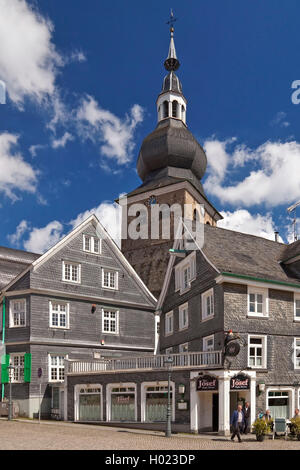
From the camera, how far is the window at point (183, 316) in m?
31.6

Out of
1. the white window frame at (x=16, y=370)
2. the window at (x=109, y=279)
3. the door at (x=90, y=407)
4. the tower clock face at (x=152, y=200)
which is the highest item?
the tower clock face at (x=152, y=200)

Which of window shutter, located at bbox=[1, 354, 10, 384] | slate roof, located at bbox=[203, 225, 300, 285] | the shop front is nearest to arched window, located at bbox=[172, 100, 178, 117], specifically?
slate roof, located at bbox=[203, 225, 300, 285]

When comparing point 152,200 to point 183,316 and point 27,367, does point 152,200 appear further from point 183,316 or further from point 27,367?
point 27,367

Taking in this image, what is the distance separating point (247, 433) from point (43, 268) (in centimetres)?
1558

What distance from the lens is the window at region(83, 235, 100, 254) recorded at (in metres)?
36.8

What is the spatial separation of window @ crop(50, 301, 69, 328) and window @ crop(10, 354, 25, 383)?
2605 millimetres

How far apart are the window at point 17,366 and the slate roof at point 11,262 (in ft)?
20.9

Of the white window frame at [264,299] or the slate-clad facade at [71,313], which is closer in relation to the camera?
the white window frame at [264,299]

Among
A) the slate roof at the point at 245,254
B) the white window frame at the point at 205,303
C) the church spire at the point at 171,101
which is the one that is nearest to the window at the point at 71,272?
the slate roof at the point at 245,254

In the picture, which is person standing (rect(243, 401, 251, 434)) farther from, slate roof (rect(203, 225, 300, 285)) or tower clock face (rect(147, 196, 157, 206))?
tower clock face (rect(147, 196, 157, 206))

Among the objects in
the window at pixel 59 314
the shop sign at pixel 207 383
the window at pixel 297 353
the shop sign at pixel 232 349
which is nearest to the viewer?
the shop sign at pixel 207 383

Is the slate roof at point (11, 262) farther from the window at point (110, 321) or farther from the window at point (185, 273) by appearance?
the window at point (185, 273)

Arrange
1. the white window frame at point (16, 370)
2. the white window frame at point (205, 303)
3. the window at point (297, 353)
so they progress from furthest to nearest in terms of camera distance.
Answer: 1. the white window frame at point (16, 370)
2. the white window frame at point (205, 303)
3. the window at point (297, 353)

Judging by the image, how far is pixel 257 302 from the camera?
27.0m
